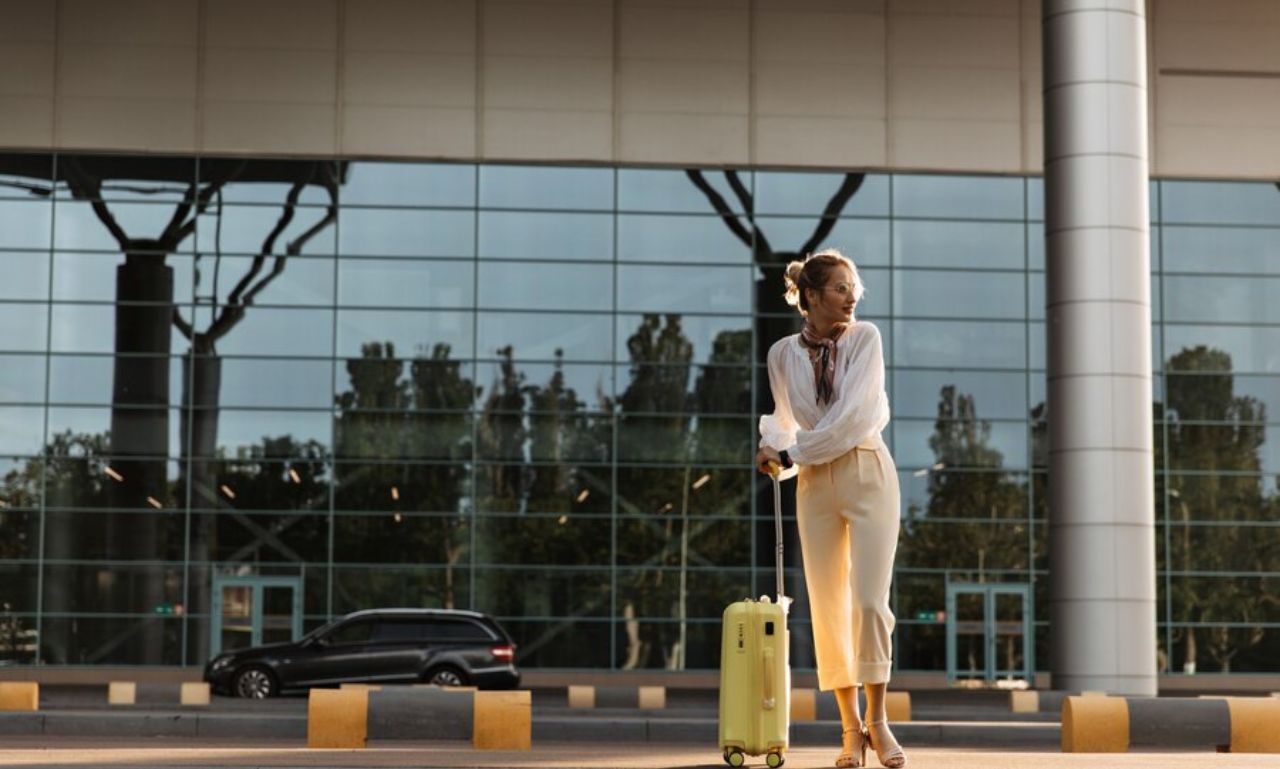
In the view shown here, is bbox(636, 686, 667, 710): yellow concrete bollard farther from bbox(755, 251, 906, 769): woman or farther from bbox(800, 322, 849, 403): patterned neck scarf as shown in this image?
bbox(800, 322, 849, 403): patterned neck scarf

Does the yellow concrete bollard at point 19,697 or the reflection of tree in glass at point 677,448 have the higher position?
the reflection of tree in glass at point 677,448

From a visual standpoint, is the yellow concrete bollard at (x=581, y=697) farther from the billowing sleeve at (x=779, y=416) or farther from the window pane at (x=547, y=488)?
the billowing sleeve at (x=779, y=416)

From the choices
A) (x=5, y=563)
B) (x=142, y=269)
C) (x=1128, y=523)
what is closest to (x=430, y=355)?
(x=142, y=269)

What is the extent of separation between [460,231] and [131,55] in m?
6.20

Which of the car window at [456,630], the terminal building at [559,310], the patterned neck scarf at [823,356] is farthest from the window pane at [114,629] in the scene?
the patterned neck scarf at [823,356]

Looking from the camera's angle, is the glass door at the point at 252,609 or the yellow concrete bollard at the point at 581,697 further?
the glass door at the point at 252,609

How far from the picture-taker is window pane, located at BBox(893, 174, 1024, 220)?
34375 mm

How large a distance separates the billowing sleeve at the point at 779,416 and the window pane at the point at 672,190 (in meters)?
26.9

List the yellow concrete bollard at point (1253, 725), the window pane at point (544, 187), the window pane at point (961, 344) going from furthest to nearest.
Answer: the window pane at point (961, 344) → the window pane at point (544, 187) → the yellow concrete bollard at point (1253, 725)

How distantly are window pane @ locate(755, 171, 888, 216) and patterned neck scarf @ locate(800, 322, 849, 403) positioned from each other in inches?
1066

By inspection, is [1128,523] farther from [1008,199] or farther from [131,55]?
[131,55]

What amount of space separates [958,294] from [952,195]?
172 cm

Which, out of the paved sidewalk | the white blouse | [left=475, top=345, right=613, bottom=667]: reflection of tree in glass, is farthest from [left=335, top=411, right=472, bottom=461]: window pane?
the white blouse

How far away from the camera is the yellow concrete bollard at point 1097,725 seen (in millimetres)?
11305
